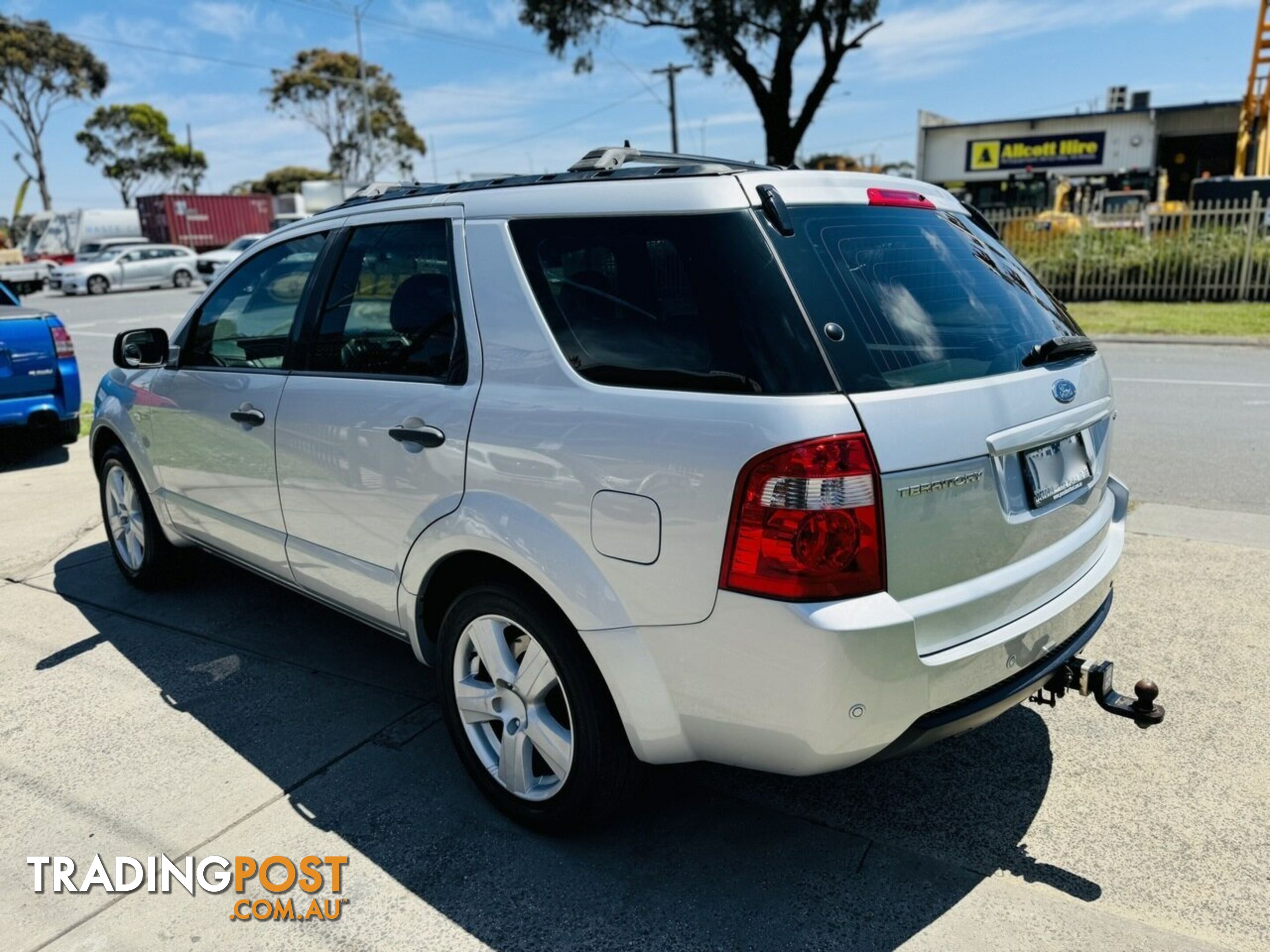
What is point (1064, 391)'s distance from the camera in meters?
2.68

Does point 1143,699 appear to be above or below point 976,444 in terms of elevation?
below

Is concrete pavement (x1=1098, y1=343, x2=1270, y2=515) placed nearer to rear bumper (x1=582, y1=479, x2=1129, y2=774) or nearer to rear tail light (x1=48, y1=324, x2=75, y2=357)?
rear bumper (x1=582, y1=479, x2=1129, y2=774)

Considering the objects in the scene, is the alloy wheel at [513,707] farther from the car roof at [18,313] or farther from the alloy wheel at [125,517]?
the car roof at [18,313]

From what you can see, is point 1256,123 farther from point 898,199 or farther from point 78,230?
point 78,230

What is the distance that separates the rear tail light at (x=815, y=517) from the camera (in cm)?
215

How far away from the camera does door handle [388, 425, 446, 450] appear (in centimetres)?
284

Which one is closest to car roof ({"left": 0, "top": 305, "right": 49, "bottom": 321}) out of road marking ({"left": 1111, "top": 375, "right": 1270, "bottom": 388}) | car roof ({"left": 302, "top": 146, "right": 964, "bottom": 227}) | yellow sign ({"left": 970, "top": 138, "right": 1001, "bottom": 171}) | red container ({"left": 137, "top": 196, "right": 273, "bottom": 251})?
car roof ({"left": 302, "top": 146, "right": 964, "bottom": 227})

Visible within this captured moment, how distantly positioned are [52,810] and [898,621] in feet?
8.78

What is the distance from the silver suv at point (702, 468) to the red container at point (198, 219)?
43.8 meters

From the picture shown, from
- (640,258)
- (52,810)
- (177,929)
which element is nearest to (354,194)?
(640,258)

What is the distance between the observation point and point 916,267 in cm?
264

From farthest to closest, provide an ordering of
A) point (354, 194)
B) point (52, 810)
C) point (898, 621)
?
point (354, 194), point (52, 810), point (898, 621)

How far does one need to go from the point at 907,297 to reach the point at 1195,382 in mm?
9326

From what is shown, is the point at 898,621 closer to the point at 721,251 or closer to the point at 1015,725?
A: the point at 721,251
